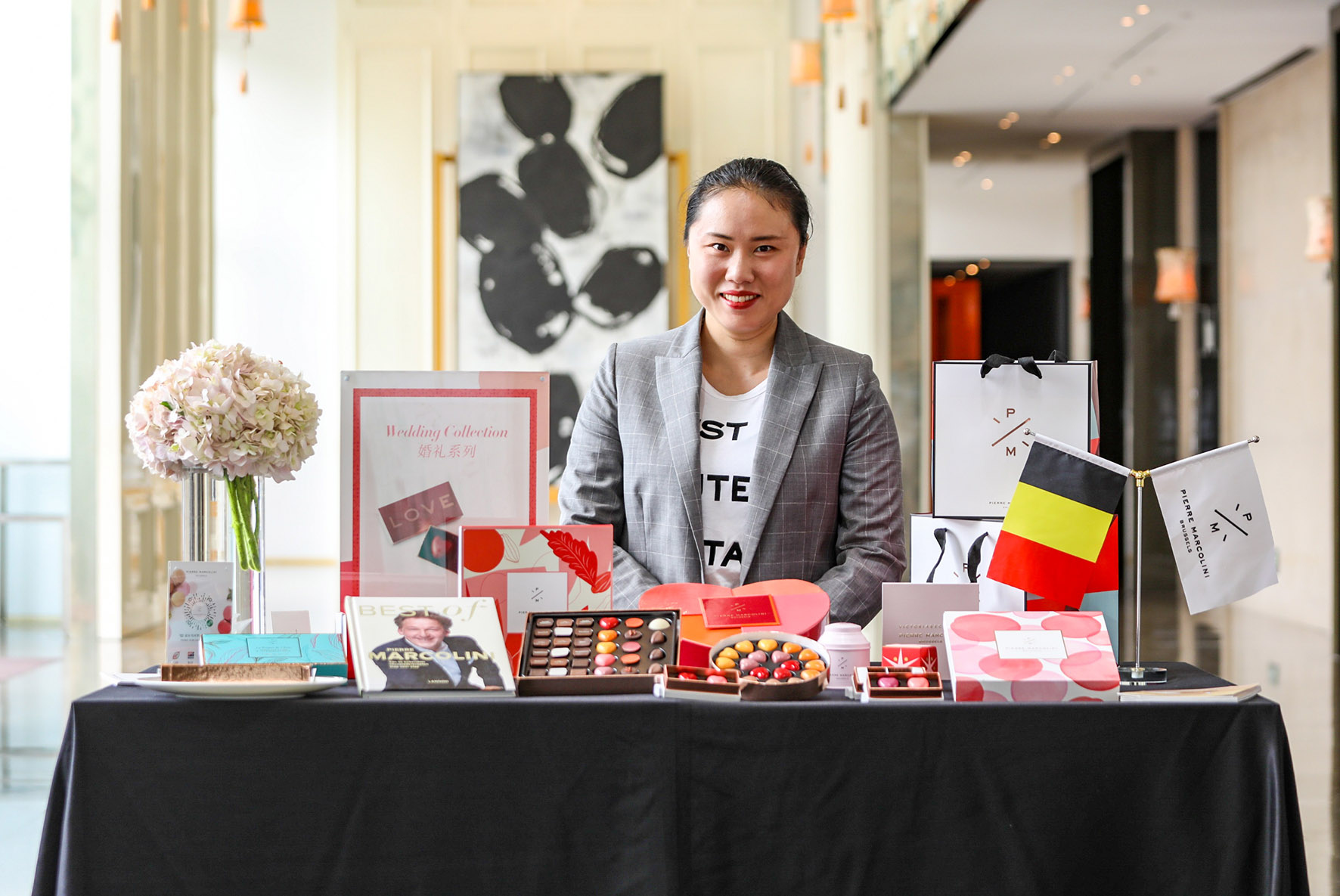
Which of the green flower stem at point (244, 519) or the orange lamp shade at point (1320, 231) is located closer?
the green flower stem at point (244, 519)

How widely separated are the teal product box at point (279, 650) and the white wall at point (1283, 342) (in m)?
5.83

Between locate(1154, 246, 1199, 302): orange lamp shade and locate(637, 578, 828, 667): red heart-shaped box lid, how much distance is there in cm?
814

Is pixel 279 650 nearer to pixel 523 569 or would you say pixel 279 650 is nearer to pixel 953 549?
pixel 523 569

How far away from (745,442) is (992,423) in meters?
0.41

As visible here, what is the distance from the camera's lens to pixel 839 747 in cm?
143

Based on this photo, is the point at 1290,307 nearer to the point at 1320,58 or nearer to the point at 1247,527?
the point at 1320,58

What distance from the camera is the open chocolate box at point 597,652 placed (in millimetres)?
1472

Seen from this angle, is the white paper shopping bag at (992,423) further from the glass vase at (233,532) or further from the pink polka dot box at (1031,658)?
A: the glass vase at (233,532)

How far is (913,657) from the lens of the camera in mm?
1592

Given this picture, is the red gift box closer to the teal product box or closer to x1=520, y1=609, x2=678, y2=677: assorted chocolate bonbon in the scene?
x1=520, y1=609, x2=678, y2=677: assorted chocolate bonbon

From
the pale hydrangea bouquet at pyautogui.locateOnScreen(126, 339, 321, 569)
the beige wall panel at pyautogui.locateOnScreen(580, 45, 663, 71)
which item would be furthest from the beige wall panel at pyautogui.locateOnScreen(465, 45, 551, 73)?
the pale hydrangea bouquet at pyautogui.locateOnScreen(126, 339, 321, 569)

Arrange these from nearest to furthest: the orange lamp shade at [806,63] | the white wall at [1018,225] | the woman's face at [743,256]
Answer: the woman's face at [743,256] < the orange lamp shade at [806,63] < the white wall at [1018,225]

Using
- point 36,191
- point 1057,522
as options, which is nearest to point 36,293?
point 36,191

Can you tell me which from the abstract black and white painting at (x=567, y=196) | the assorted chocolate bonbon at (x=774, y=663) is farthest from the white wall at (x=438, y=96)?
the assorted chocolate bonbon at (x=774, y=663)
